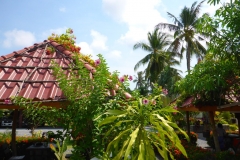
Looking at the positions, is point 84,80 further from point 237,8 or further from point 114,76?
point 237,8

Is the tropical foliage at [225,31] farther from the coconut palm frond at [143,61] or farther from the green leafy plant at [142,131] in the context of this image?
the coconut palm frond at [143,61]

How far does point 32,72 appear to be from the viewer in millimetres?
5023

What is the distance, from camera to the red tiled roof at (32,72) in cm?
429

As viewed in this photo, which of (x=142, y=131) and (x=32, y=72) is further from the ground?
(x=32, y=72)

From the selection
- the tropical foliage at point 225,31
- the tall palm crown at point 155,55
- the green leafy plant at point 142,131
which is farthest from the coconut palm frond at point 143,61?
the green leafy plant at point 142,131

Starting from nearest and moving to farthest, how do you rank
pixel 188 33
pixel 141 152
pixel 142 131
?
1. pixel 141 152
2. pixel 142 131
3. pixel 188 33

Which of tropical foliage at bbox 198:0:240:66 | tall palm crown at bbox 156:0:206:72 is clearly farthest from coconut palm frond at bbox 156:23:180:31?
tropical foliage at bbox 198:0:240:66

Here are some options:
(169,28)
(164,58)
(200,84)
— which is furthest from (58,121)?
(164,58)

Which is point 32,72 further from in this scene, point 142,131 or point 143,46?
point 143,46

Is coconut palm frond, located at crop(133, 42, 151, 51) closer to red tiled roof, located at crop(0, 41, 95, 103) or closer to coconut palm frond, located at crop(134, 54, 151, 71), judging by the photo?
coconut palm frond, located at crop(134, 54, 151, 71)

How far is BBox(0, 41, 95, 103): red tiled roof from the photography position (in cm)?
429

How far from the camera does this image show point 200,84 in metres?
6.78

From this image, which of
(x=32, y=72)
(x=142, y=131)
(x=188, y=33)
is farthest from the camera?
(x=188, y=33)

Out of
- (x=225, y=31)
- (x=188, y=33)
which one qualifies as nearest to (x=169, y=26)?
(x=188, y=33)
